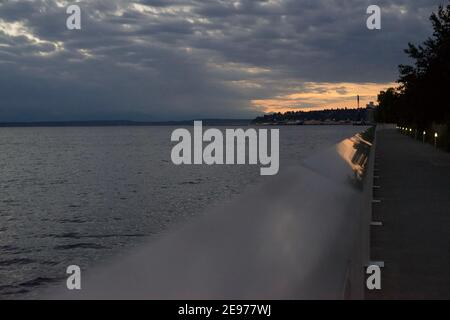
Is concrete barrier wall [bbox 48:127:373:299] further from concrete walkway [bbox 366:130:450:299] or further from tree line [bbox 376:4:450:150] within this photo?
tree line [bbox 376:4:450:150]

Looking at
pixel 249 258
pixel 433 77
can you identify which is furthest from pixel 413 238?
pixel 433 77

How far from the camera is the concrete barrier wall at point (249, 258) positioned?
4.70 ft

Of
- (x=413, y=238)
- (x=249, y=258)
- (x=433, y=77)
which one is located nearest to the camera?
(x=249, y=258)

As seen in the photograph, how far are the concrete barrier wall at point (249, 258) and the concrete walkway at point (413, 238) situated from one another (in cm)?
331

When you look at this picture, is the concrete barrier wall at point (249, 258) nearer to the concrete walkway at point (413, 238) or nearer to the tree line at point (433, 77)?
the concrete walkway at point (413, 238)

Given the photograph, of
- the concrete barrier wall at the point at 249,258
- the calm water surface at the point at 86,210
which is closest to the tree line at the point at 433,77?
the calm water surface at the point at 86,210

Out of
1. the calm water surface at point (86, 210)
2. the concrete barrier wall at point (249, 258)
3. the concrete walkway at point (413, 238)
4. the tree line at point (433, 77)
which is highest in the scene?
the tree line at point (433, 77)

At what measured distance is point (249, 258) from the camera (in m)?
1.74

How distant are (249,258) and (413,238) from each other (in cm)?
710

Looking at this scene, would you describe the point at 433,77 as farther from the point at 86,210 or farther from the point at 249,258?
the point at 249,258

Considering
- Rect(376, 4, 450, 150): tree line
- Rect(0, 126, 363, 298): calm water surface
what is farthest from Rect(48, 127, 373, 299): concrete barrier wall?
Rect(376, 4, 450, 150): tree line

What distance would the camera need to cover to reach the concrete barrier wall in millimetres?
1434

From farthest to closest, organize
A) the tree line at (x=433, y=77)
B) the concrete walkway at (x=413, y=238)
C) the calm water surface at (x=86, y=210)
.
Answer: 1. the tree line at (x=433, y=77)
2. the calm water surface at (x=86, y=210)
3. the concrete walkway at (x=413, y=238)

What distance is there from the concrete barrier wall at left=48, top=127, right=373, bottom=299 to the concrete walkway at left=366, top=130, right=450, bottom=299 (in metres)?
3.31
